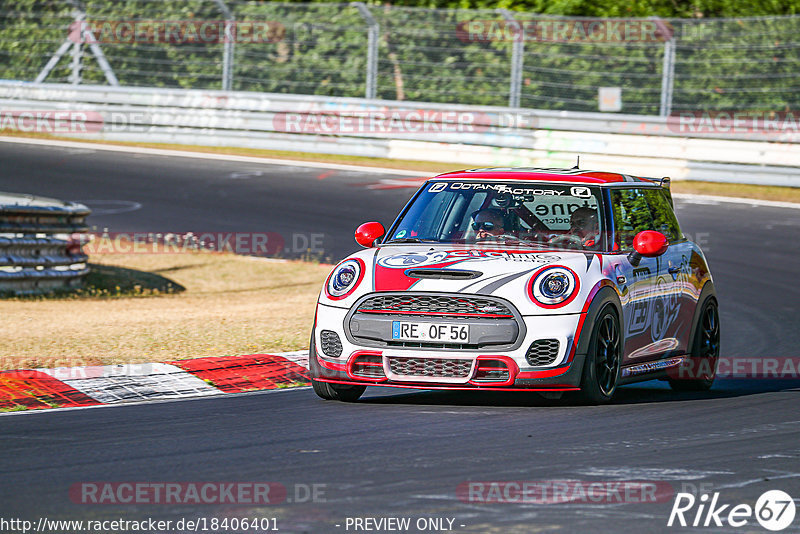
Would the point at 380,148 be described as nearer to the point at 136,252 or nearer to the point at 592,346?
the point at 136,252

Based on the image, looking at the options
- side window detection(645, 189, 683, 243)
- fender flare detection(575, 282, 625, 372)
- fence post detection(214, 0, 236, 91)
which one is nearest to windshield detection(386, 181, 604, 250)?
fender flare detection(575, 282, 625, 372)

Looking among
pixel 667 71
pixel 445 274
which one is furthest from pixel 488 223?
pixel 667 71

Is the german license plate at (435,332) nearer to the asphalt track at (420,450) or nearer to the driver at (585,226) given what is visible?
the asphalt track at (420,450)

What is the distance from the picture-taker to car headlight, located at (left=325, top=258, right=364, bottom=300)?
8141mm

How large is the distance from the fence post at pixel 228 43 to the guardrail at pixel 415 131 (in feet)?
1.94

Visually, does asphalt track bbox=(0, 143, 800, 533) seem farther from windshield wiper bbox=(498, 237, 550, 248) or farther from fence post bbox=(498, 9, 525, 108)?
fence post bbox=(498, 9, 525, 108)

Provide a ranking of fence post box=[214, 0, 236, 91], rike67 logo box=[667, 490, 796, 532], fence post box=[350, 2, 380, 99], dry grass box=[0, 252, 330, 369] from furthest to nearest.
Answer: fence post box=[214, 0, 236, 91] < fence post box=[350, 2, 380, 99] < dry grass box=[0, 252, 330, 369] < rike67 logo box=[667, 490, 796, 532]

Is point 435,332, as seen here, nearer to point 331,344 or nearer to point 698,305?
point 331,344

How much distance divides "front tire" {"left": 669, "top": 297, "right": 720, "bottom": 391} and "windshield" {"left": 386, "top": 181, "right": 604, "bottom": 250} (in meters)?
1.41

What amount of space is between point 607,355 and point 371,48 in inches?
699

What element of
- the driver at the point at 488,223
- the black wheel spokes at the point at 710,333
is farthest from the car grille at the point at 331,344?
the black wheel spokes at the point at 710,333

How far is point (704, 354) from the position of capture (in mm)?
9656

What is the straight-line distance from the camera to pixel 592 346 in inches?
313

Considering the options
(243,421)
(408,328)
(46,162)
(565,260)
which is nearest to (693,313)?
(565,260)
